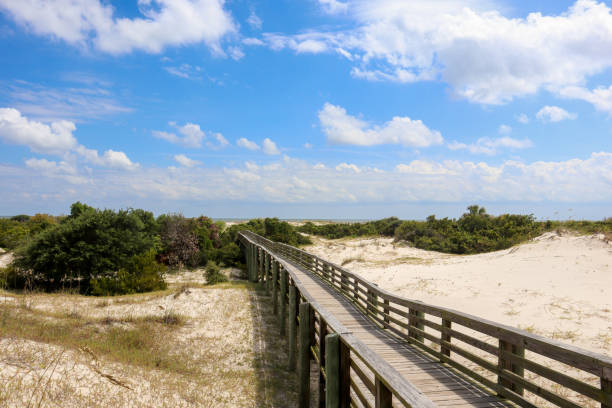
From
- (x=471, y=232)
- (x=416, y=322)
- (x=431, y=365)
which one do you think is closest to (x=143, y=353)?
(x=416, y=322)

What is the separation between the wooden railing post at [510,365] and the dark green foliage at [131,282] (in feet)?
77.9

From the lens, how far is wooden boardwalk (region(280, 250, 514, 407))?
5.55 metres

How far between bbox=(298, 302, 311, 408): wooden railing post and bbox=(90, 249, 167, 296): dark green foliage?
1969 centimetres

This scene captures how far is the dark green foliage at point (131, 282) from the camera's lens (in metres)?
24.0

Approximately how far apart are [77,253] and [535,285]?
29028 millimetres

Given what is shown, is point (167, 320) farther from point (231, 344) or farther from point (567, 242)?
point (567, 242)

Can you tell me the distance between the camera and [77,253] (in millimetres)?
26422

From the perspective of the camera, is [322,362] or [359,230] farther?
[359,230]

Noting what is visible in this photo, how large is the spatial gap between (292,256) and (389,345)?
53.4ft

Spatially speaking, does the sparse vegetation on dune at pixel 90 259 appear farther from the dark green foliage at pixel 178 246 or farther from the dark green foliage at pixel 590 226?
the dark green foliage at pixel 590 226

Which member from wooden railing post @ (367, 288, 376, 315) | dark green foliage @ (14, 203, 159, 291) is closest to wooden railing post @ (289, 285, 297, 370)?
wooden railing post @ (367, 288, 376, 315)

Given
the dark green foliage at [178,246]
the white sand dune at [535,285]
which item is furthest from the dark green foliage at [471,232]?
the dark green foliage at [178,246]

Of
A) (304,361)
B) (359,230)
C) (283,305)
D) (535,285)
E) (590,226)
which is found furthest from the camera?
(359,230)

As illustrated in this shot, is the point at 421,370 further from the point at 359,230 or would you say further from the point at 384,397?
the point at 359,230
